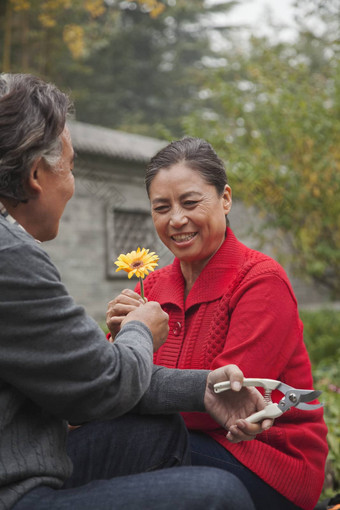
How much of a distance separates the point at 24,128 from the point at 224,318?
3.25ft

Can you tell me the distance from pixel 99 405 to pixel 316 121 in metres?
7.00

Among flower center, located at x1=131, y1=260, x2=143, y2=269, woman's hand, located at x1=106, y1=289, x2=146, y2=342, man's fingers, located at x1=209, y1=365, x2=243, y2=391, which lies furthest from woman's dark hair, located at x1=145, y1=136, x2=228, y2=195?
man's fingers, located at x1=209, y1=365, x2=243, y2=391

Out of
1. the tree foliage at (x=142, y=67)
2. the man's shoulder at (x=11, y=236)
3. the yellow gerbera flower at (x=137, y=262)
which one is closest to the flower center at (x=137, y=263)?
the yellow gerbera flower at (x=137, y=262)

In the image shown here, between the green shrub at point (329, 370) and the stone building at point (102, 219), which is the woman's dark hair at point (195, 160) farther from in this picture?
the stone building at point (102, 219)

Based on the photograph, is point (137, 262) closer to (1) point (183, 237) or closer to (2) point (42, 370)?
(1) point (183, 237)

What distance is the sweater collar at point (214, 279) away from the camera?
2328 mm

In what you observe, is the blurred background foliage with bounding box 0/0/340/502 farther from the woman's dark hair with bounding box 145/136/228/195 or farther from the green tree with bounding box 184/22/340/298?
the woman's dark hair with bounding box 145/136/228/195

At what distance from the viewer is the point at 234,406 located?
1.85 m

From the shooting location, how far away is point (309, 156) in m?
8.17

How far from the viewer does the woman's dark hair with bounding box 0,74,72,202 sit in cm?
161

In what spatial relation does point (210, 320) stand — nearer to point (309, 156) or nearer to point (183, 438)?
point (183, 438)

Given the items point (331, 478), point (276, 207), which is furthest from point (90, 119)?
point (331, 478)

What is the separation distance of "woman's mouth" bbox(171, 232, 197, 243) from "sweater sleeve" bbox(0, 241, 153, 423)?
3.12 feet

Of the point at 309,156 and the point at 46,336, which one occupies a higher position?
the point at 46,336
